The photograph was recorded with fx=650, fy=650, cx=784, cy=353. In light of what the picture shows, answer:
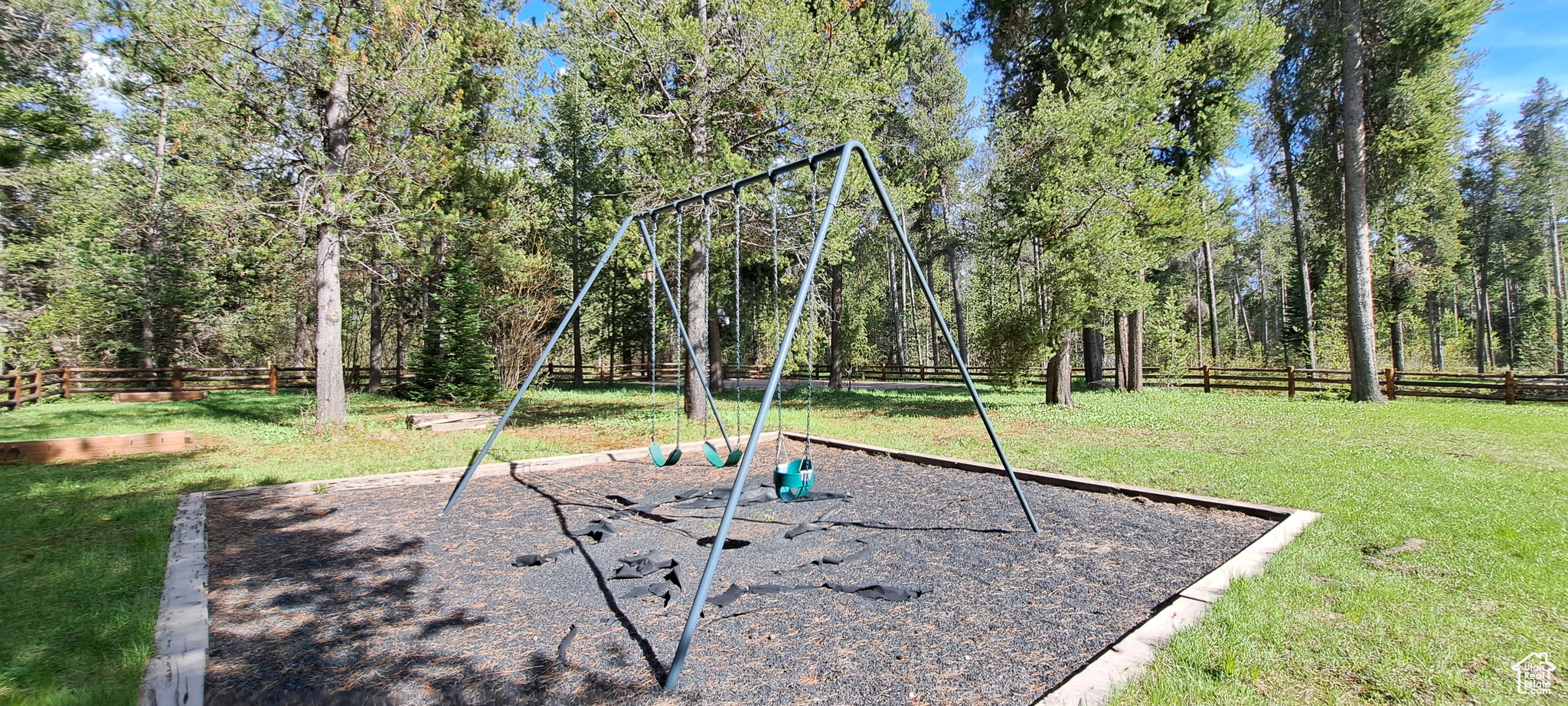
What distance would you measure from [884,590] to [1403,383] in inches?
710

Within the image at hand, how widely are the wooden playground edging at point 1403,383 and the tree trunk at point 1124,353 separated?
2.07m

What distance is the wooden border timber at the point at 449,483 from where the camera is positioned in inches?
101

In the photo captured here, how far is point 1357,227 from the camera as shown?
14.1 m

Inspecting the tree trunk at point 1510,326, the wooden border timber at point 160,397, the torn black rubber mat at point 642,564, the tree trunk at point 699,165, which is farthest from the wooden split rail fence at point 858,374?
the tree trunk at point 1510,326

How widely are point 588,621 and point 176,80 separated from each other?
12391 millimetres

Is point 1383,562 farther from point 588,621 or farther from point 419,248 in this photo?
point 419,248

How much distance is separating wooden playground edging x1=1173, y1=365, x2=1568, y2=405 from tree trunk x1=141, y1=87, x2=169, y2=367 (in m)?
30.6

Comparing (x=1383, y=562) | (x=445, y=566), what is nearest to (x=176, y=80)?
(x=445, y=566)

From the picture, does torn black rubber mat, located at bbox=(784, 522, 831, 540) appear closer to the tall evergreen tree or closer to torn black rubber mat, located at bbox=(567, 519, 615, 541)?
torn black rubber mat, located at bbox=(567, 519, 615, 541)

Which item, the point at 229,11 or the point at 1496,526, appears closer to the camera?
the point at 1496,526

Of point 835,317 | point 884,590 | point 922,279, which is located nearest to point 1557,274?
point 835,317

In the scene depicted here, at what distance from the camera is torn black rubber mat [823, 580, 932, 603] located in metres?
3.64

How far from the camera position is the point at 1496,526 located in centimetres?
461

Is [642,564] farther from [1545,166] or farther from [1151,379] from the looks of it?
[1545,166]
